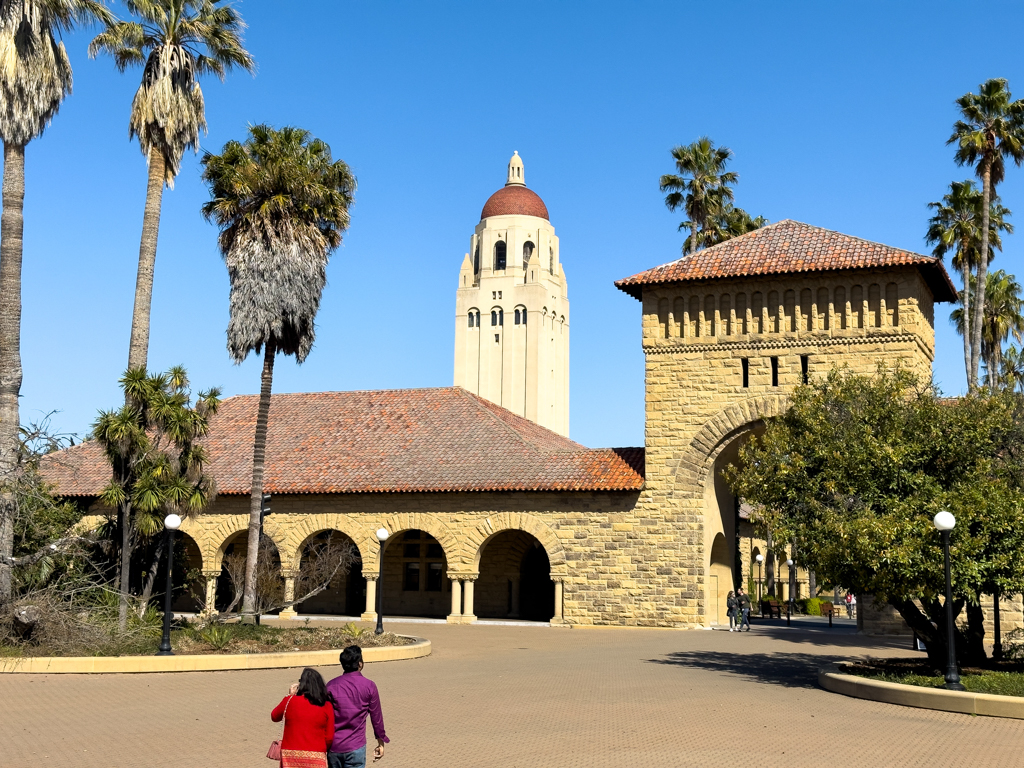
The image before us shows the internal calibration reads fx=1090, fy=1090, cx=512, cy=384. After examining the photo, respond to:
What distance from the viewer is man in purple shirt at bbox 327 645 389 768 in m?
7.28

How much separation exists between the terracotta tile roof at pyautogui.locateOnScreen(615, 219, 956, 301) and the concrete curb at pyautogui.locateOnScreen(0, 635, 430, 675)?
15309 mm

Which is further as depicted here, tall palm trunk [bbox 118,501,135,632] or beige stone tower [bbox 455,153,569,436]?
beige stone tower [bbox 455,153,569,436]

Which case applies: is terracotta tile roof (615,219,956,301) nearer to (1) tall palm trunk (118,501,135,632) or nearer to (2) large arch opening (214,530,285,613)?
(2) large arch opening (214,530,285,613)

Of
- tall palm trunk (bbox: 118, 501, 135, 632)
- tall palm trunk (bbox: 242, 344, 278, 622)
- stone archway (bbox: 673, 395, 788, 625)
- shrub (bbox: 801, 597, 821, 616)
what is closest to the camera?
tall palm trunk (bbox: 118, 501, 135, 632)

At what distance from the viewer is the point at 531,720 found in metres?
12.9

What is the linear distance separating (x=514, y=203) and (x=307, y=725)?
87214 millimetres

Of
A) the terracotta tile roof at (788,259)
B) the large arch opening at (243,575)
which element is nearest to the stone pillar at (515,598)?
the large arch opening at (243,575)

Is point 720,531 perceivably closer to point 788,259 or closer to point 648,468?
point 648,468

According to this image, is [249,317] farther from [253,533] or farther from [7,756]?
[7,756]

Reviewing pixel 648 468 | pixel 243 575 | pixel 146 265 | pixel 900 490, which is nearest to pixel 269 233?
pixel 146 265

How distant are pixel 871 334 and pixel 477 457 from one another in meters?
12.4

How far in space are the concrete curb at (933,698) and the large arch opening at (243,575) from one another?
492 inches

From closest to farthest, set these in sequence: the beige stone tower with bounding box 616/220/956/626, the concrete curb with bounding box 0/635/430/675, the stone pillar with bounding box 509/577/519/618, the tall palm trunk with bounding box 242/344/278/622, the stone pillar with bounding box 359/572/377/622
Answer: the concrete curb with bounding box 0/635/430/675 < the tall palm trunk with bounding box 242/344/278/622 < the beige stone tower with bounding box 616/220/956/626 < the stone pillar with bounding box 359/572/377/622 < the stone pillar with bounding box 509/577/519/618

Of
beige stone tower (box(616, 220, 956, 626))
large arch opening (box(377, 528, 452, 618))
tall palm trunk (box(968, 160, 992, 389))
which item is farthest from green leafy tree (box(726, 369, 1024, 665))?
large arch opening (box(377, 528, 452, 618))
